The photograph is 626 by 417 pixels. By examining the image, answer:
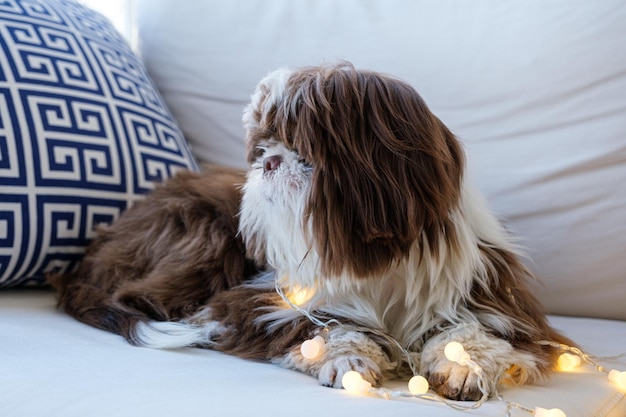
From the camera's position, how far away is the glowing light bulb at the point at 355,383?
3.29 ft

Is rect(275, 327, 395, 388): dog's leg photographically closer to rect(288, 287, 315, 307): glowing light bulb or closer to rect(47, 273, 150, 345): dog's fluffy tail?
rect(288, 287, 315, 307): glowing light bulb

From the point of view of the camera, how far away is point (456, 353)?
3.40ft

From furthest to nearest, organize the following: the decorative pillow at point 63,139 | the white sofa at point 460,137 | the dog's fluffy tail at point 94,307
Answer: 1. the decorative pillow at point 63,139
2. the dog's fluffy tail at point 94,307
3. the white sofa at point 460,137

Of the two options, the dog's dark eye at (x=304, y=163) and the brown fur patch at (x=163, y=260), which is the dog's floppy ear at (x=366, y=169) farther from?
the brown fur patch at (x=163, y=260)

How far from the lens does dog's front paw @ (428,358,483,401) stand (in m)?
1.01

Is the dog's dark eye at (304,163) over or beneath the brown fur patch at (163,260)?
over

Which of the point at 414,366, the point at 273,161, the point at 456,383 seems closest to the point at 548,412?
the point at 456,383

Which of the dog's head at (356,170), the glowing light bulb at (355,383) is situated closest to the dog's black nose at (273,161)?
the dog's head at (356,170)

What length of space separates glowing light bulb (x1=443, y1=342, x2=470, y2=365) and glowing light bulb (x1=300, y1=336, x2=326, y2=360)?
7.3 inches

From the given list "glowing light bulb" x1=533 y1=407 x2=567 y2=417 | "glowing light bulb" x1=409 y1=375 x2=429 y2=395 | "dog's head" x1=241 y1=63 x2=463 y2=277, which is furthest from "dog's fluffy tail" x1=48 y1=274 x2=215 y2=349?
"glowing light bulb" x1=533 y1=407 x2=567 y2=417

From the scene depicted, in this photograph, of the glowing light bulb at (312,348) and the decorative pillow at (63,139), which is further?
the decorative pillow at (63,139)

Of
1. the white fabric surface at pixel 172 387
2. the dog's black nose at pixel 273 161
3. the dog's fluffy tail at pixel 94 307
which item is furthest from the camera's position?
the dog's fluffy tail at pixel 94 307

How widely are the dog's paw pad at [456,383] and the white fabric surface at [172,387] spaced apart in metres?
0.03

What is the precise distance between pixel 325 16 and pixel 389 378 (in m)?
0.97
